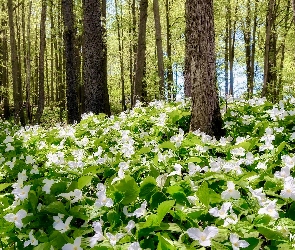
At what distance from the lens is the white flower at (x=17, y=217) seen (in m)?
2.59

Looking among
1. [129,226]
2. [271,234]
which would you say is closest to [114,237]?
[129,226]

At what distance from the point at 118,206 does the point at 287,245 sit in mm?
1122

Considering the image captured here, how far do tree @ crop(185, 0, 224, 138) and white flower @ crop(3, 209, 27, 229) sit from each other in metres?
3.10

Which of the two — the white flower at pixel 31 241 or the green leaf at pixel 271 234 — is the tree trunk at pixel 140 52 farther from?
the green leaf at pixel 271 234

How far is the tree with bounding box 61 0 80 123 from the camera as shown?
37.6ft

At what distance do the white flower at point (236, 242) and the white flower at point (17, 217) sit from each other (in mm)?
1484

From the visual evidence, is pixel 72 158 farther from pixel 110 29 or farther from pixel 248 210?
pixel 110 29

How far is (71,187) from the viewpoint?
290 cm

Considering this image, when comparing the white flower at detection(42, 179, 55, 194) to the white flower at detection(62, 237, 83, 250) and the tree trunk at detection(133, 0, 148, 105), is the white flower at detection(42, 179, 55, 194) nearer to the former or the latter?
the white flower at detection(62, 237, 83, 250)

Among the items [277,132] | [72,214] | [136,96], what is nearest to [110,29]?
[136,96]

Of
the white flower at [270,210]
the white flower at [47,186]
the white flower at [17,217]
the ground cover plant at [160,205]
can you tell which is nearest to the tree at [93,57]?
the ground cover plant at [160,205]

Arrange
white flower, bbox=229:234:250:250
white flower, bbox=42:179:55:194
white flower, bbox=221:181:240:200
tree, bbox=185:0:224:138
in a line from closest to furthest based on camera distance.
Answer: white flower, bbox=229:234:250:250 → white flower, bbox=221:181:240:200 → white flower, bbox=42:179:55:194 → tree, bbox=185:0:224:138

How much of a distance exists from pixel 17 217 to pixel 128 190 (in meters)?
0.83

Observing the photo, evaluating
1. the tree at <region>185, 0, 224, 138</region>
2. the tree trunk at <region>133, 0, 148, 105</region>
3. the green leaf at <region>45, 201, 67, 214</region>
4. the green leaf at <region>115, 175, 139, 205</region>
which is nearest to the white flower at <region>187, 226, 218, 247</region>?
the green leaf at <region>115, 175, 139, 205</region>
